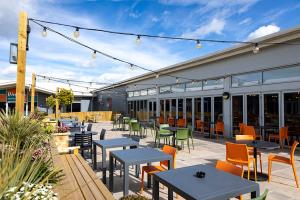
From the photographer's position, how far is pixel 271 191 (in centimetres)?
410

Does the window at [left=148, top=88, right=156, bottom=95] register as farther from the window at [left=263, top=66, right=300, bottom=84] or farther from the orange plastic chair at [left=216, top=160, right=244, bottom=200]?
the orange plastic chair at [left=216, top=160, right=244, bottom=200]

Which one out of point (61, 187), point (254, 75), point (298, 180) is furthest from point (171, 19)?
point (61, 187)

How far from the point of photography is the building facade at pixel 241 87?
8125 millimetres

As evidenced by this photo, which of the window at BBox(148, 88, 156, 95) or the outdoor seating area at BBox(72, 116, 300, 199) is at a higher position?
the window at BBox(148, 88, 156, 95)

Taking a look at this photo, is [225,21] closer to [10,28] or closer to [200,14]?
[200,14]

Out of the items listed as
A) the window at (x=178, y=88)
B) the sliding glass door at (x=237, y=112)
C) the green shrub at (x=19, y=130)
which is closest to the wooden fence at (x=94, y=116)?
the window at (x=178, y=88)

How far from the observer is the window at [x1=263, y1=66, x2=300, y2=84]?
7.97 meters

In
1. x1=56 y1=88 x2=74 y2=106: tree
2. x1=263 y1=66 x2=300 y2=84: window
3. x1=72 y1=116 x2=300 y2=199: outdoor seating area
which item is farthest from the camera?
x1=56 y1=88 x2=74 y2=106: tree

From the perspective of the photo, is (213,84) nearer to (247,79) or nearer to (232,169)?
(247,79)

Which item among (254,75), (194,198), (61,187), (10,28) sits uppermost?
(10,28)

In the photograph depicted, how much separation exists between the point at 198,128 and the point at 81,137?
302 inches

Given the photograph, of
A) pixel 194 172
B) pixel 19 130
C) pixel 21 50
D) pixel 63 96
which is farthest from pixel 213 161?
pixel 63 96

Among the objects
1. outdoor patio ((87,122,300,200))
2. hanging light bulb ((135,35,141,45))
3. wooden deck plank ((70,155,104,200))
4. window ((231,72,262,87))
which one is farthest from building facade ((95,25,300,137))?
wooden deck plank ((70,155,104,200))

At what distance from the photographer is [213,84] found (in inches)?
464
